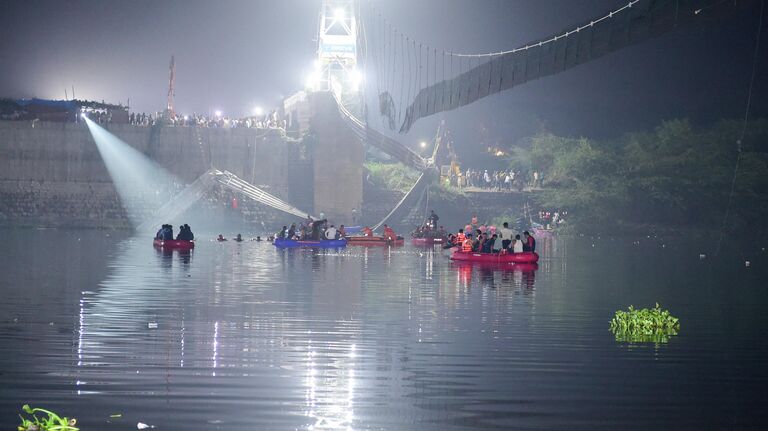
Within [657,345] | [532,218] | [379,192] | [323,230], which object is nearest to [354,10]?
[379,192]

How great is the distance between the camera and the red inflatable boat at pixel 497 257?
39781 millimetres

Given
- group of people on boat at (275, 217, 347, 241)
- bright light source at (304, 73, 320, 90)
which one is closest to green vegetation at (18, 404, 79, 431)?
group of people on boat at (275, 217, 347, 241)

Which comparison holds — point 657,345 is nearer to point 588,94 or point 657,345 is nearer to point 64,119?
point 64,119

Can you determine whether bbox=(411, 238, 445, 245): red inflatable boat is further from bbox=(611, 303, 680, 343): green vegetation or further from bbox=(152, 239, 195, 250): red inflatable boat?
bbox=(611, 303, 680, 343): green vegetation

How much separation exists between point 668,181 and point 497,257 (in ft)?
124

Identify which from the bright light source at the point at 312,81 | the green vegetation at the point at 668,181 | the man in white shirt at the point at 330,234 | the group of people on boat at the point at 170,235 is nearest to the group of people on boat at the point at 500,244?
the man in white shirt at the point at 330,234

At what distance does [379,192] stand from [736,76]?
112 ft

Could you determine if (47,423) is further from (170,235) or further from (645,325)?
(170,235)

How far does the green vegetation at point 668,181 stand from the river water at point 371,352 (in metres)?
40.9

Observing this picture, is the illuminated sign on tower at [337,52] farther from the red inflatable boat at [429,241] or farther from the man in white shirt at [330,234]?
the man in white shirt at [330,234]

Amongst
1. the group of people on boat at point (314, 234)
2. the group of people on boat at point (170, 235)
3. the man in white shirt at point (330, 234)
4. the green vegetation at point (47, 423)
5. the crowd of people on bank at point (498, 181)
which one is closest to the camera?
the green vegetation at point (47, 423)

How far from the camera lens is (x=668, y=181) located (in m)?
75.2

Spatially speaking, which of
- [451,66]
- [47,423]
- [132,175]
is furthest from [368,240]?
[47,423]

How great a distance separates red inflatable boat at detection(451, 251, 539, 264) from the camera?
39781 millimetres
